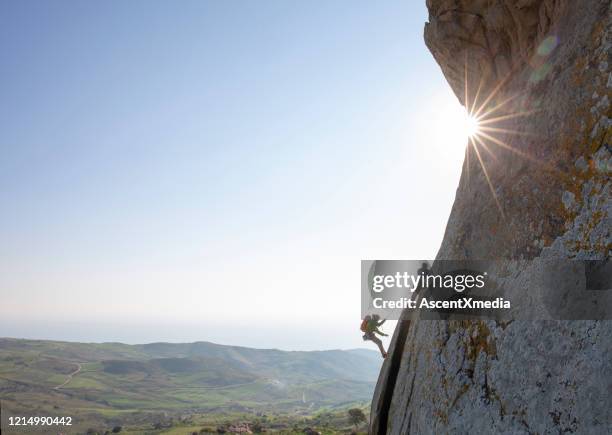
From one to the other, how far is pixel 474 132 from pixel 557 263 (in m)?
6.37

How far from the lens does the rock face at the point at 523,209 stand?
22.5 feet

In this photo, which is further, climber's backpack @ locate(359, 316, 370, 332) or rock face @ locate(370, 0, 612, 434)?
climber's backpack @ locate(359, 316, 370, 332)

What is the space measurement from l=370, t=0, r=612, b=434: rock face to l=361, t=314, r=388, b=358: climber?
546cm

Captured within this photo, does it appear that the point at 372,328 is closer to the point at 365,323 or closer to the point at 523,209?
the point at 365,323

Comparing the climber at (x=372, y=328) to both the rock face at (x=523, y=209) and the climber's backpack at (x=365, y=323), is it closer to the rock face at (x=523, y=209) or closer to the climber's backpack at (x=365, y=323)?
the climber's backpack at (x=365, y=323)

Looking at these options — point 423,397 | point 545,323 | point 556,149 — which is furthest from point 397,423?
point 556,149

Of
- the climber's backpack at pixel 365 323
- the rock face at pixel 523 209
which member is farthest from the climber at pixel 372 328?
the rock face at pixel 523 209

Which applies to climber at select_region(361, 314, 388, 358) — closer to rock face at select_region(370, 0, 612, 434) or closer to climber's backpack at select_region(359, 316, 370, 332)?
climber's backpack at select_region(359, 316, 370, 332)

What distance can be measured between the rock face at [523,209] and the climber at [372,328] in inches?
215

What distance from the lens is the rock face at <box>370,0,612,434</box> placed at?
22.5ft

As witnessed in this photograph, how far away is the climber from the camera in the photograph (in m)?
19.1

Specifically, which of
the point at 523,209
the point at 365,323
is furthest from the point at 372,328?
the point at 523,209

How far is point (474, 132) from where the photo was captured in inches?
511

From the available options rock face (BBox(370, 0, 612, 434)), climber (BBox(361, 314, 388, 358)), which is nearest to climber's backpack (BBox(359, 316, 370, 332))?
climber (BBox(361, 314, 388, 358))
